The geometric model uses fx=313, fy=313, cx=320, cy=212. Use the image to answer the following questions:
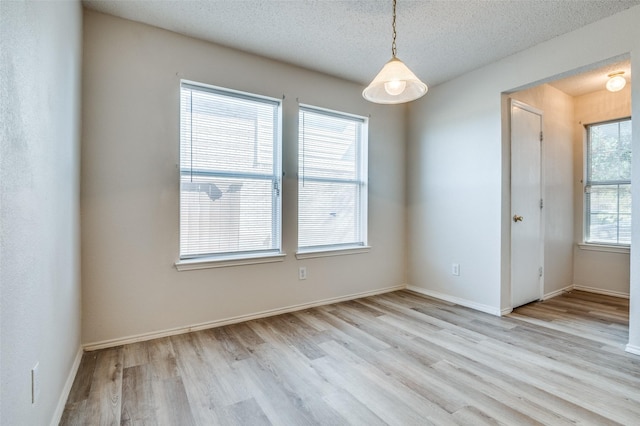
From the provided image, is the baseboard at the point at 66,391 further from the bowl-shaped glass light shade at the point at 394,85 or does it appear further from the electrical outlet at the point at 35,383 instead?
the bowl-shaped glass light shade at the point at 394,85

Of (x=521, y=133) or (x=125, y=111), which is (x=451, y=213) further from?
(x=125, y=111)

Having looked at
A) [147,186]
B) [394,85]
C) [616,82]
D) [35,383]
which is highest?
[616,82]

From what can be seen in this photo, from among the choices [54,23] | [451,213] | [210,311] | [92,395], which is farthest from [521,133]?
[92,395]

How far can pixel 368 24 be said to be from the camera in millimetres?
2598

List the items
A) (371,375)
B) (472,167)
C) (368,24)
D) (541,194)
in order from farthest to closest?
(541,194) < (472,167) < (368,24) < (371,375)

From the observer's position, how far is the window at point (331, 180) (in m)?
3.46

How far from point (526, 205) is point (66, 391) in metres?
4.33

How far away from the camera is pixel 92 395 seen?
1.85 meters

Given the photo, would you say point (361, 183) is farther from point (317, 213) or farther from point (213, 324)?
point (213, 324)

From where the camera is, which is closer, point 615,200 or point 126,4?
point 126,4

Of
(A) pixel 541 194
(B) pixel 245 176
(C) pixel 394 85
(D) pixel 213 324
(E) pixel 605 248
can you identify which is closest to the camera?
(C) pixel 394 85

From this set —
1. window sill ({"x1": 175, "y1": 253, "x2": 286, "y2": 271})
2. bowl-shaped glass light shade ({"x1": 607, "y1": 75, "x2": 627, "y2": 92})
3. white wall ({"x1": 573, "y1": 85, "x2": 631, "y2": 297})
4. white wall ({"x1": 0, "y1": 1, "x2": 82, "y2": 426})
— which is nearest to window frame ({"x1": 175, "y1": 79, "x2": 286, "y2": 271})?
window sill ({"x1": 175, "y1": 253, "x2": 286, "y2": 271})

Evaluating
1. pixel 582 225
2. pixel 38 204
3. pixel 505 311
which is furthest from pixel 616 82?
pixel 38 204

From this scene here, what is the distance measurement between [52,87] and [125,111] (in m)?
0.91
